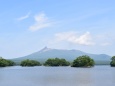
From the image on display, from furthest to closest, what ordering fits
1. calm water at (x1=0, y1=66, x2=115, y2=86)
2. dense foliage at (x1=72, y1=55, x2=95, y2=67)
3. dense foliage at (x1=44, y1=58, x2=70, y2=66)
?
dense foliage at (x1=44, y1=58, x2=70, y2=66) → dense foliage at (x1=72, y1=55, x2=95, y2=67) → calm water at (x1=0, y1=66, x2=115, y2=86)

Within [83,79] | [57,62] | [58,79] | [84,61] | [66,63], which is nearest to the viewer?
[58,79]

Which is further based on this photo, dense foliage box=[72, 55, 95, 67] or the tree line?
the tree line

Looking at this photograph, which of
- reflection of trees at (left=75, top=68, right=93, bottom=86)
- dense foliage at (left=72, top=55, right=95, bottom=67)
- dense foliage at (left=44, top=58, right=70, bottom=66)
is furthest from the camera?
dense foliage at (left=44, top=58, right=70, bottom=66)

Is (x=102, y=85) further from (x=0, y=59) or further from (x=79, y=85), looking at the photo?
(x=0, y=59)

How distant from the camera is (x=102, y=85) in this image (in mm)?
51531

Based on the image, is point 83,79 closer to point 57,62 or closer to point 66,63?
point 57,62

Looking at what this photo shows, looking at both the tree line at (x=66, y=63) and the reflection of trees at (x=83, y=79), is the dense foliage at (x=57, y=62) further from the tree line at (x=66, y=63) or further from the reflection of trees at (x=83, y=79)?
the reflection of trees at (x=83, y=79)

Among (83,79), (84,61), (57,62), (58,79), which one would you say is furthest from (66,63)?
(58,79)

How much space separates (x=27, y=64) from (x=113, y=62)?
54413 millimetres

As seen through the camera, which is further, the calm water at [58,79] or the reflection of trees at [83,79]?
the reflection of trees at [83,79]

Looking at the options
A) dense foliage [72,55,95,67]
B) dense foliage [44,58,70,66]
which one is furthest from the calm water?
dense foliage [44,58,70,66]

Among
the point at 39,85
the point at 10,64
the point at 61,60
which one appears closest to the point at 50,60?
the point at 61,60

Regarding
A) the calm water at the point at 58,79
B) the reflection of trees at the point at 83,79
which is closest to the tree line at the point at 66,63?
the calm water at the point at 58,79

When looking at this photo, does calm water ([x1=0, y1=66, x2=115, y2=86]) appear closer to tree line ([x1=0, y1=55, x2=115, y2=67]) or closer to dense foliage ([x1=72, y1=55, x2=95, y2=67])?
dense foliage ([x1=72, y1=55, x2=95, y2=67])
